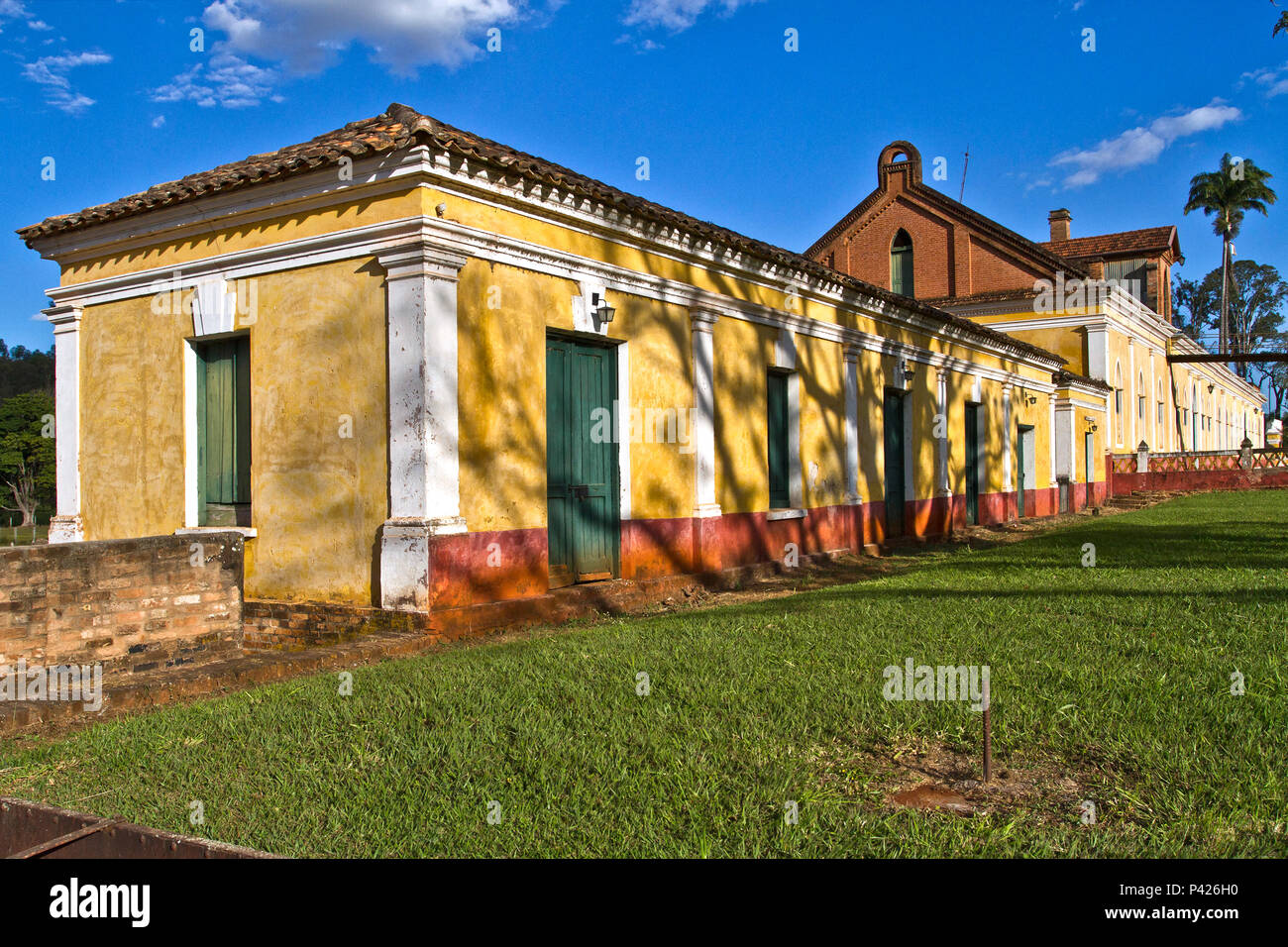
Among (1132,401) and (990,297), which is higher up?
(990,297)

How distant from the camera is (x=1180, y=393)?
44.3 m

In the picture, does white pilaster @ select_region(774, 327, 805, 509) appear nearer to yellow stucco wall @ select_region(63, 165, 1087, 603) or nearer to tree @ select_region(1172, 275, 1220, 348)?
yellow stucco wall @ select_region(63, 165, 1087, 603)

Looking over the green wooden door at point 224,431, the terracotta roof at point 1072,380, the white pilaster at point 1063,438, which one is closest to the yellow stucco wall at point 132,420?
the green wooden door at point 224,431

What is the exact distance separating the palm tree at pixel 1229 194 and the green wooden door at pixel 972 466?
116 feet

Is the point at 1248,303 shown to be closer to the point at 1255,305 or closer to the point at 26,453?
the point at 1255,305

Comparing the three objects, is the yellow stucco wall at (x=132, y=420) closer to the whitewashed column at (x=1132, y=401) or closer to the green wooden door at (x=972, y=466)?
the green wooden door at (x=972, y=466)

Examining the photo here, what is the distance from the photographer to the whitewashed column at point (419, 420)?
7.73 meters

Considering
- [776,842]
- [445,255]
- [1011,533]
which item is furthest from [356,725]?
[1011,533]

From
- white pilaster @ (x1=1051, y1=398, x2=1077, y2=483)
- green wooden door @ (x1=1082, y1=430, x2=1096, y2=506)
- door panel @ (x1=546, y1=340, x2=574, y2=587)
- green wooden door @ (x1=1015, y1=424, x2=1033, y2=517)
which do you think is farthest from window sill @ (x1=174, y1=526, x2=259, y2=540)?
green wooden door @ (x1=1082, y1=430, x2=1096, y2=506)

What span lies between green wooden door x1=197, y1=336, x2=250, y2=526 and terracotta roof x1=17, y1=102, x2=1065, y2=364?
1.50m

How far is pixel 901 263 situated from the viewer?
33.0 meters

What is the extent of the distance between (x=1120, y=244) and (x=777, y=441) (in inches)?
1226

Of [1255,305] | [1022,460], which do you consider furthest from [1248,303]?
[1022,460]
